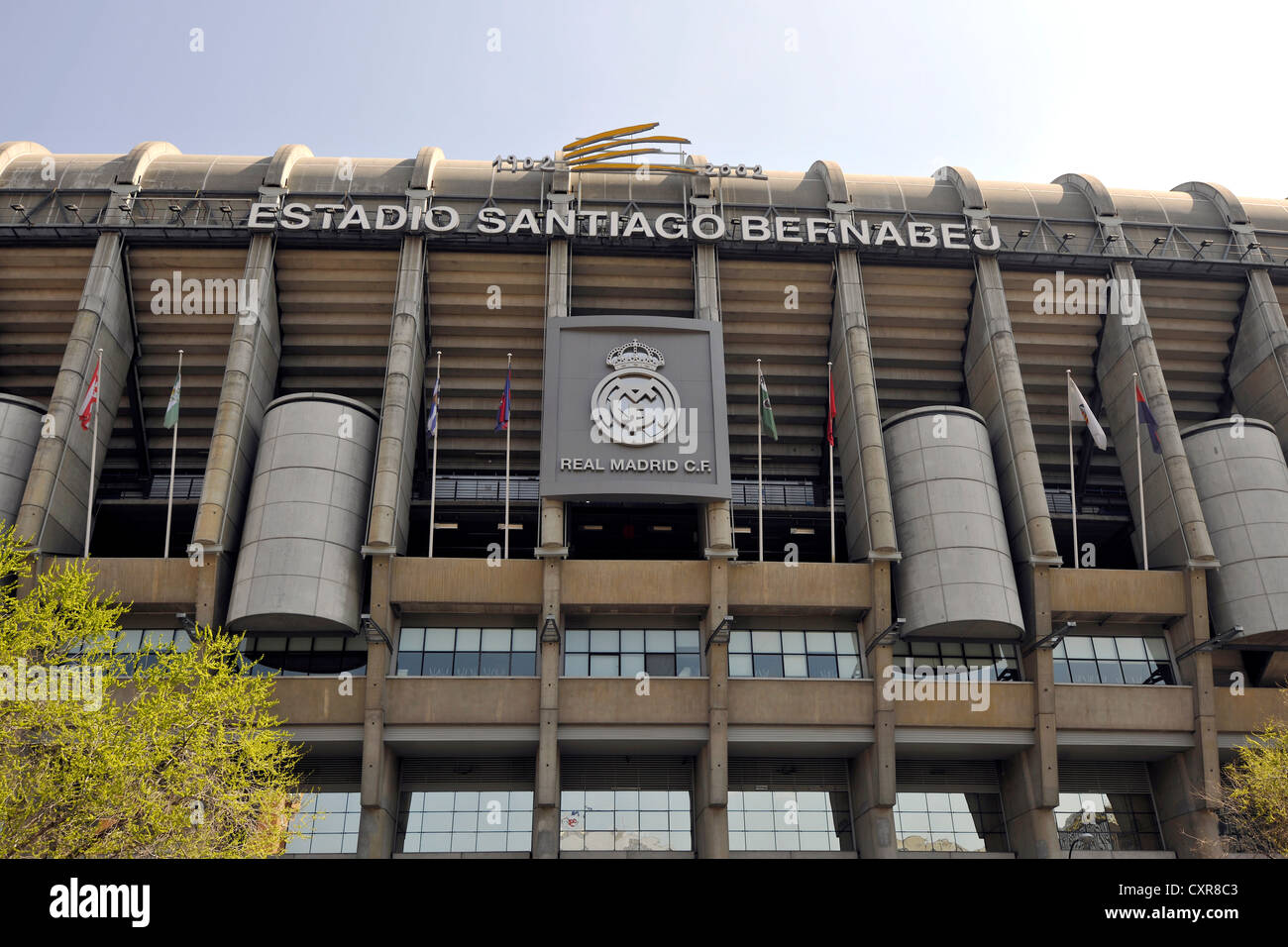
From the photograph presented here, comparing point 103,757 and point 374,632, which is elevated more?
point 374,632

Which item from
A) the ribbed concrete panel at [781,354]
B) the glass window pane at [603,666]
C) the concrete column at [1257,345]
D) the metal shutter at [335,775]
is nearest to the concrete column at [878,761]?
the glass window pane at [603,666]

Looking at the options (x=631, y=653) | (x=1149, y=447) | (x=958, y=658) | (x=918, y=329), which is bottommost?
(x=631, y=653)

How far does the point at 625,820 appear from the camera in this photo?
39.4 meters

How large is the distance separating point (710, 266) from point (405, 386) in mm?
14647

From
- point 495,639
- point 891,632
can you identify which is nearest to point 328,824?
point 495,639

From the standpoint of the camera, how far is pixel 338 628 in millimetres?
37750

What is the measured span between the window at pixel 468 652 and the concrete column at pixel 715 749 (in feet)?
23.5

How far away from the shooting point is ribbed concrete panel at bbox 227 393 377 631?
3691 centimetres

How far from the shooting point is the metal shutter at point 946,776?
4119 centimetres

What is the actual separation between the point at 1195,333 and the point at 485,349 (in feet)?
113

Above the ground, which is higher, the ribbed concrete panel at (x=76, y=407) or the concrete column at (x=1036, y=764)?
the ribbed concrete panel at (x=76, y=407)

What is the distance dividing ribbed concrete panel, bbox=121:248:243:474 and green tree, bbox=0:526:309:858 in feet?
66.1

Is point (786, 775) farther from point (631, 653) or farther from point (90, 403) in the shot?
point (90, 403)

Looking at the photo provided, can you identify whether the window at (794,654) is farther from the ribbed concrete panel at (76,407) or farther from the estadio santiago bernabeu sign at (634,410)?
the ribbed concrete panel at (76,407)
